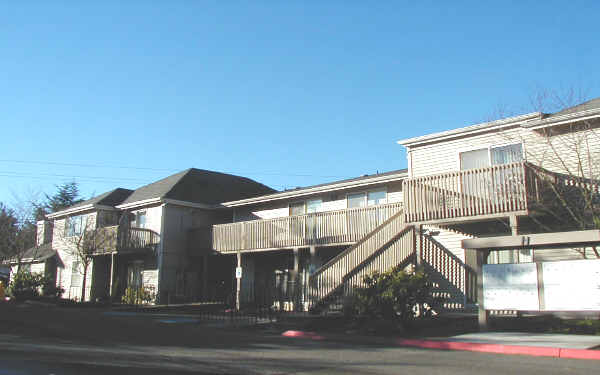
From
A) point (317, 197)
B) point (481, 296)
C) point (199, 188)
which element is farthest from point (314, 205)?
point (481, 296)

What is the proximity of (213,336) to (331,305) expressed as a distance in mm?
5477

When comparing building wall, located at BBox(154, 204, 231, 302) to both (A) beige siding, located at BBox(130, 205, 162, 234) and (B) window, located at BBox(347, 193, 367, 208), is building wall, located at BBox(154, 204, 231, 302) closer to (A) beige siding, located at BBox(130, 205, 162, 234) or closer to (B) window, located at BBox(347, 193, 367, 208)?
(A) beige siding, located at BBox(130, 205, 162, 234)

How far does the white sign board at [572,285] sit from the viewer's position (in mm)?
12281

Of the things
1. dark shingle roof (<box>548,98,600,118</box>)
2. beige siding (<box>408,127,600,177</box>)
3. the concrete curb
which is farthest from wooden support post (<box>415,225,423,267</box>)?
dark shingle roof (<box>548,98,600,118</box>)

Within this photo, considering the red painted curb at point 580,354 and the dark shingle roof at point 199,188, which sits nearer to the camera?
the red painted curb at point 580,354

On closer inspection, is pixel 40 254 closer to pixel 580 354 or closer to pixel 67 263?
pixel 67 263

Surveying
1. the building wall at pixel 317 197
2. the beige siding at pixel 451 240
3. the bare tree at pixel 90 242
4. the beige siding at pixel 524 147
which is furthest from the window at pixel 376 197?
the bare tree at pixel 90 242

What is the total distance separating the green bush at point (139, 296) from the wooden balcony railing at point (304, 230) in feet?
14.5

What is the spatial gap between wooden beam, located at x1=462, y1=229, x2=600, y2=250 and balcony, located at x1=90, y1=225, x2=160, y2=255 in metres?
19.9

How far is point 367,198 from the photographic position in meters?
24.5

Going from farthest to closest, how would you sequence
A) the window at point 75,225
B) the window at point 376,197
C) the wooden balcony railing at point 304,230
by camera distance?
the window at point 75,225, the window at point 376,197, the wooden balcony railing at point 304,230

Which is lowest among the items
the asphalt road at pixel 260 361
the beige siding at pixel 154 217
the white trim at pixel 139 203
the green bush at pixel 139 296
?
the asphalt road at pixel 260 361

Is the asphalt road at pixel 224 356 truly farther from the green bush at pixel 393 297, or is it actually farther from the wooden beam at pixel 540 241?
the wooden beam at pixel 540 241

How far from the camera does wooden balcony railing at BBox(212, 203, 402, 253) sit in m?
22.0
